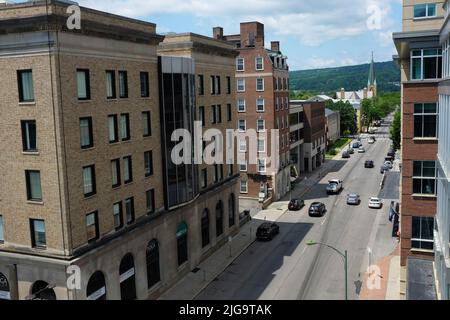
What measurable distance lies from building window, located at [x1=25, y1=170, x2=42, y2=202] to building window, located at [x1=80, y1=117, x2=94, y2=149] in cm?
305

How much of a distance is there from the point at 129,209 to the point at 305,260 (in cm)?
1813

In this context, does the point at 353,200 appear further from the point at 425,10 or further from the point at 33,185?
the point at 33,185

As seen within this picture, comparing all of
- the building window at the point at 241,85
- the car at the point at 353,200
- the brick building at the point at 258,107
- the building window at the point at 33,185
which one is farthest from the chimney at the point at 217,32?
the building window at the point at 33,185

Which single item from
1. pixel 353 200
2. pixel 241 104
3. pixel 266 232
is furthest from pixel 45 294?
pixel 241 104

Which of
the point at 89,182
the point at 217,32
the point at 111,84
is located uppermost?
the point at 217,32

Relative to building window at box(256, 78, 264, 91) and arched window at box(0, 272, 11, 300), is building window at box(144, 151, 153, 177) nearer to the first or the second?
arched window at box(0, 272, 11, 300)

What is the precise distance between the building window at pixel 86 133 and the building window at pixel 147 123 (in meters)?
6.21

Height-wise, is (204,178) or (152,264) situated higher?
(204,178)

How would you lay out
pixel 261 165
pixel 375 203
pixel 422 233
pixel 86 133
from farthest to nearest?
pixel 261 165 < pixel 375 203 < pixel 422 233 < pixel 86 133

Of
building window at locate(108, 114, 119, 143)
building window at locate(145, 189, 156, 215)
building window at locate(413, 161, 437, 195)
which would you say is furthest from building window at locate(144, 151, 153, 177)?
building window at locate(413, 161, 437, 195)

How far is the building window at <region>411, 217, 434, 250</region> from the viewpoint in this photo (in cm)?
3816

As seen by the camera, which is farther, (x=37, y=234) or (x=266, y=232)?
(x=266, y=232)

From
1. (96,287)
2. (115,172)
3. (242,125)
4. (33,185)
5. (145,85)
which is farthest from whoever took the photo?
Answer: (242,125)

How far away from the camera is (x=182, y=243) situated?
40.3m
